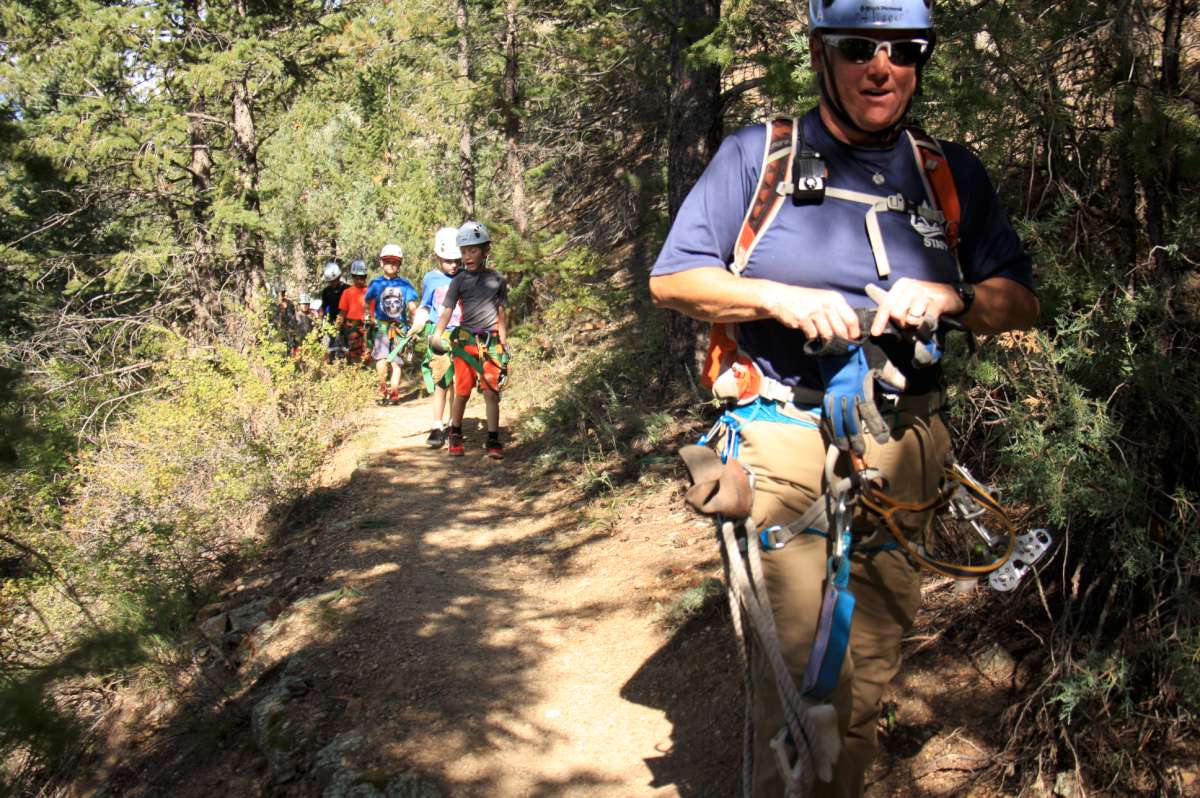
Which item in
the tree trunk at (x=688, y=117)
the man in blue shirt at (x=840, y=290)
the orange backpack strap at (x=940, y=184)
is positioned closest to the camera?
the man in blue shirt at (x=840, y=290)

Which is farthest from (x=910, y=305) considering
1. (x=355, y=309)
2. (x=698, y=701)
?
(x=355, y=309)

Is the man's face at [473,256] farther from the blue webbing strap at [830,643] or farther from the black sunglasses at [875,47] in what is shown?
the blue webbing strap at [830,643]

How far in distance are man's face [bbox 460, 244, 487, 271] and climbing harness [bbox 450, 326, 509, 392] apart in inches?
27.1

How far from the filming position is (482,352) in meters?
10.4

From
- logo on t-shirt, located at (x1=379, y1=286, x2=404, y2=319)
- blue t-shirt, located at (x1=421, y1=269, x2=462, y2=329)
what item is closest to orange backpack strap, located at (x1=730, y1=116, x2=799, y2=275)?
blue t-shirt, located at (x1=421, y1=269, x2=462, y2=329)

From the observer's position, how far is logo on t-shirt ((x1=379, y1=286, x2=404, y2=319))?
14.4 m

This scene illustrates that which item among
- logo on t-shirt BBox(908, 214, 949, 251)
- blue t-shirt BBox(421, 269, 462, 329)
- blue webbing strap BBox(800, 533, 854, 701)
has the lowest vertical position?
blue t-shirt BBox(421, 269, 462, 329)

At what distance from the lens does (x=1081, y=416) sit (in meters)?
3.64

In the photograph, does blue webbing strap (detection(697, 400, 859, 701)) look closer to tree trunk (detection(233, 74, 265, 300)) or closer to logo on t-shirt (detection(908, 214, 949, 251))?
logo on t-shirt (detection(908, 214, 949, 251))

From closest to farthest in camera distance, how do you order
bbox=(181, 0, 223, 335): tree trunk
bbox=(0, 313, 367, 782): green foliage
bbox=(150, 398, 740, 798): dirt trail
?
bbox=(150, 398, 740, 798): dirt trail, bbox=(0, 313, 367, 782): green foliage, bbox=(181, 0, 223, 335): tree trunk

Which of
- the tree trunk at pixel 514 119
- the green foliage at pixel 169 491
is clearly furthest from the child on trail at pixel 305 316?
the green foliage at pixel 169 491

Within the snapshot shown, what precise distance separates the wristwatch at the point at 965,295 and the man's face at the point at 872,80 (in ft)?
1.68

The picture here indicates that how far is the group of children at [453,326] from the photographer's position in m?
10.3

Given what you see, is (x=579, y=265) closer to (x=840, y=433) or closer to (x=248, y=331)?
(x=248, y=331)
